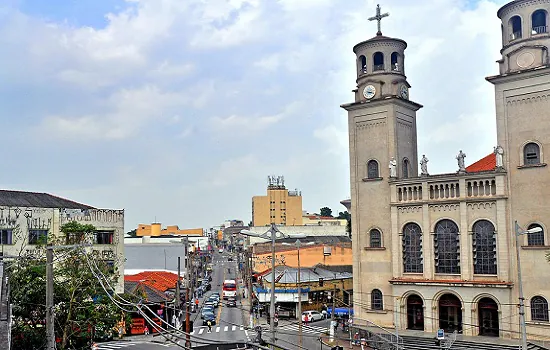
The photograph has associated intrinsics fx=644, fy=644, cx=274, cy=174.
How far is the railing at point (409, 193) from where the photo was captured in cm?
4816

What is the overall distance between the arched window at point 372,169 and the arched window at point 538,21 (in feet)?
49.2

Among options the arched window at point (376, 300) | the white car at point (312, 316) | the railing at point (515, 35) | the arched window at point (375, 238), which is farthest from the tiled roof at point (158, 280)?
the railing at point (515, 35)

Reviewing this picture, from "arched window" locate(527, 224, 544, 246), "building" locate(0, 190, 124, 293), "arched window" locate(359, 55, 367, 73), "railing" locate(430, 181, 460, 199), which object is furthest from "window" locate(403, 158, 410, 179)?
"building" locate(0, 190, 124, 293)

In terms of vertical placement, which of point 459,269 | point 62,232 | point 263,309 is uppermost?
point 62,232

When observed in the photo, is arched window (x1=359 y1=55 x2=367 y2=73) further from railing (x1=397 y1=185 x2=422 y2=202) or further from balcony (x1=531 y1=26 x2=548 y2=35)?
balcony (x1=531 y1=26 x2=548 y2=35)

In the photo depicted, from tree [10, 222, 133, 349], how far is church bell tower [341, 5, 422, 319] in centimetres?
2244

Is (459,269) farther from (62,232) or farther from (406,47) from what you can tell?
(62,232)

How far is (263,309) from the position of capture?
71.0 m

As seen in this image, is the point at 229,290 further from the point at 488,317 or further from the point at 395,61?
the point at 488,317

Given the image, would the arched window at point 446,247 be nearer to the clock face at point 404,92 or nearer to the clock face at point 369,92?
the clock face at point 404,92

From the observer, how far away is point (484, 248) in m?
44.7

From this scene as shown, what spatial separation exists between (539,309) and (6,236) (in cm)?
3736

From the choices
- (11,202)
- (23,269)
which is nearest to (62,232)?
(11,202)

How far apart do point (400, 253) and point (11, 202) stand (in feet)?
98.6
